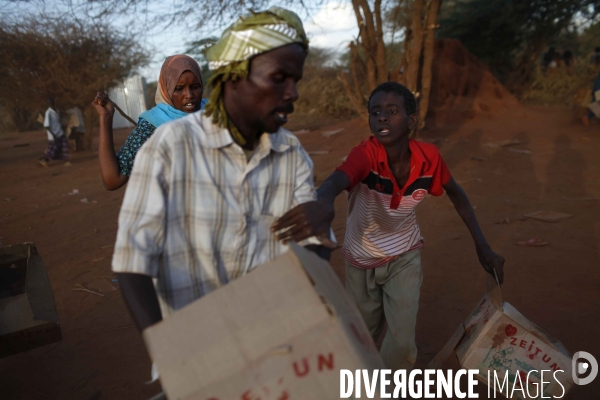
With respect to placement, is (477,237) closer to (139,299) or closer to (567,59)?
(139,299)

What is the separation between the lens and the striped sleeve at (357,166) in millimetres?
2443

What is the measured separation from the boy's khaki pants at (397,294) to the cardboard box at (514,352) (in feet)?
0.94

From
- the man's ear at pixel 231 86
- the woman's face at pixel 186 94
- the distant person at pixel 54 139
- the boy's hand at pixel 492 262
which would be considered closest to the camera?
the man's ear at pixel 231 86

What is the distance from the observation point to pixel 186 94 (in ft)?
9.55

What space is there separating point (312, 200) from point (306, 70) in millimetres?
19820

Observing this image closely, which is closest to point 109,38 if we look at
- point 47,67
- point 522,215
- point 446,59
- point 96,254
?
point 47,67

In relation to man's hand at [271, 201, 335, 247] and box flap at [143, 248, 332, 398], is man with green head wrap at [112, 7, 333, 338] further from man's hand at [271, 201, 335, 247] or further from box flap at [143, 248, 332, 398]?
box flap at [143, 248, 332, 398]

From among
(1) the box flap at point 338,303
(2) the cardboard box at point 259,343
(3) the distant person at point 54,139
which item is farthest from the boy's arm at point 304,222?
(3) the distant person at point 54,139

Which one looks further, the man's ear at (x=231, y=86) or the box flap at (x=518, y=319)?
the box flap at (x=518, y=319)

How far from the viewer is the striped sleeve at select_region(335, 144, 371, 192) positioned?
2443 millimetres

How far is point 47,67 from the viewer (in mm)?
14836

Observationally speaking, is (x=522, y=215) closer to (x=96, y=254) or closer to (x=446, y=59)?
(x=96, y=254)

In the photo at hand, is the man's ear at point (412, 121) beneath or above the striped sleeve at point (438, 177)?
above

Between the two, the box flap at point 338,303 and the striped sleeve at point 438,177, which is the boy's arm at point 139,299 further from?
the striped sleeve at point 438,177
